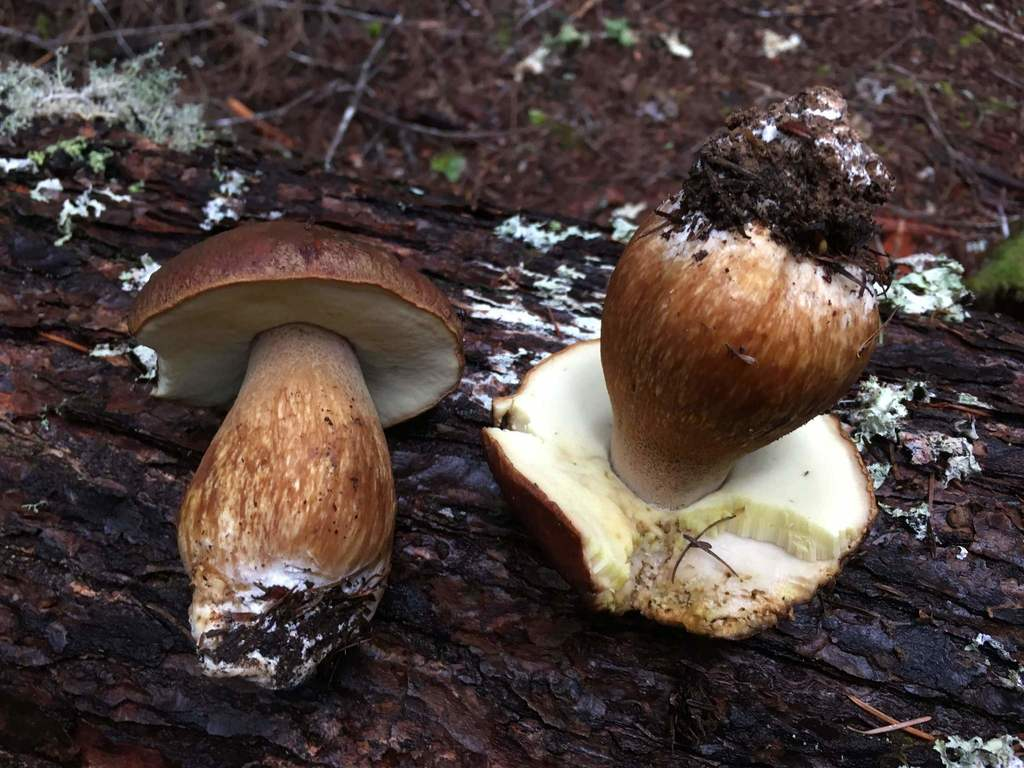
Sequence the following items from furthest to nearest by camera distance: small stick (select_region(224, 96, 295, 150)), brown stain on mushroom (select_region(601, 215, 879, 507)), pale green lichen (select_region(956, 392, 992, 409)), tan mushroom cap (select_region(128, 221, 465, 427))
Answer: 1. small stick (select_region(224, 96, 295, 150))
2. pale green lichen (select_region(956, 392, 992, 409))
3. tan mushroom cap (select_region(128, 221, 465, 427))
4. brown stain on mushroom (select_region(601, 215, 879, 507))

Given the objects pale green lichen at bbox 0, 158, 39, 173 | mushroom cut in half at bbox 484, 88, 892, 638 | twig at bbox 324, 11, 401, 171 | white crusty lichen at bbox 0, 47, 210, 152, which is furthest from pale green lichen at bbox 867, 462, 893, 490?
twig at bbox 324, 11, 401, 171

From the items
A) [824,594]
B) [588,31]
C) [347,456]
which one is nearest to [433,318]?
[347,456]

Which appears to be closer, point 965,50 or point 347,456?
point 347,456

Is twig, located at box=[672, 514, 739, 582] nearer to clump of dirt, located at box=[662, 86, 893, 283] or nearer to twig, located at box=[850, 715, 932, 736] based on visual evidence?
twig, located at box=[850, 715, 932, 736]

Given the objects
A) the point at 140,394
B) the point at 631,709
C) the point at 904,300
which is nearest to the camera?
the point at 631,709

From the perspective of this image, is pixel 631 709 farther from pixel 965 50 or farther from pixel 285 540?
pixel 965 50

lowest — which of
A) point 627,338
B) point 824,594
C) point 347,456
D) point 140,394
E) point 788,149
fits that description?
point 824,594

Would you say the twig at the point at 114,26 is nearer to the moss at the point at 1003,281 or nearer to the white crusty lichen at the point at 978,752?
the moss at the point at 1003,281

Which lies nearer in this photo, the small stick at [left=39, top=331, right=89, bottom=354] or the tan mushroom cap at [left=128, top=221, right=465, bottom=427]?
the tan mushroom cap at [left=128, top=221, right=465, bottom=427]

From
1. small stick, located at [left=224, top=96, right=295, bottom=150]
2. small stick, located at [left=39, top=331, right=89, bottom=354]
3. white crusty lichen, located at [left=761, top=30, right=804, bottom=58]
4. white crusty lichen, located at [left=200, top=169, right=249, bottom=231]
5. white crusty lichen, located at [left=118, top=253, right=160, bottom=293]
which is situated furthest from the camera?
white crusty lichen, located at [left=761, top=30, right=804, bottom=58]
